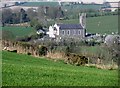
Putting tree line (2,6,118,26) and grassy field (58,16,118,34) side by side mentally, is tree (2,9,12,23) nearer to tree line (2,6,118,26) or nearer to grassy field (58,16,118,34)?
tree line (2,6,118,26)

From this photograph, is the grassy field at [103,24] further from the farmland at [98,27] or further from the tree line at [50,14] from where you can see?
the tree line at [50,14]

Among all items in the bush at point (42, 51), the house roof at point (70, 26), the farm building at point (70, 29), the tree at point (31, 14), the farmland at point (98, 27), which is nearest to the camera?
the bush at point (42, 51)

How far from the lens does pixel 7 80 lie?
816cm

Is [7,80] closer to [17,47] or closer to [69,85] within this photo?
[69,85]

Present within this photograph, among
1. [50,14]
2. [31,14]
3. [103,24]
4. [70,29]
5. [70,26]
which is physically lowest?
[70,29]

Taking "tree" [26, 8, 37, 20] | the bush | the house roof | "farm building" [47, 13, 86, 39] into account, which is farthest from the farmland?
the bush

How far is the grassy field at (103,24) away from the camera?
3831 cm

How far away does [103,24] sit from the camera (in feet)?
131

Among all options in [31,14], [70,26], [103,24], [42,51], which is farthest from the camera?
[31,14]

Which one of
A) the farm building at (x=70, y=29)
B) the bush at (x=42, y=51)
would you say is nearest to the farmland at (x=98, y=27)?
the farm building at (x=70, y=29)

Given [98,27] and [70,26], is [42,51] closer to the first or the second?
[98,27]

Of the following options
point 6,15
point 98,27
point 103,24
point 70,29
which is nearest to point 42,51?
point 6,15

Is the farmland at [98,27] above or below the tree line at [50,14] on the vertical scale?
below

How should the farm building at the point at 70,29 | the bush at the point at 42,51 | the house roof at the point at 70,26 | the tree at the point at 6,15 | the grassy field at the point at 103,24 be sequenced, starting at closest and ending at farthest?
1. the bush at the point at 42,51
2. the tree at the point at 6,15
3. the grassy field at the point at 103,24
4. the farm building at the point at 70,29
5. the house roof at the point at 70,26
